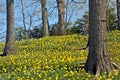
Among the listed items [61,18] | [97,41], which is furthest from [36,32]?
[97,41]

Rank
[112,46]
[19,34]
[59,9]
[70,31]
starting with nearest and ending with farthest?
1. [112,46]
2. [59,9]
3. [70,31]
4. [19,34]

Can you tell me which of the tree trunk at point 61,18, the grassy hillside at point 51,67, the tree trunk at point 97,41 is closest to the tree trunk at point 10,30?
the grassy hillside at point 51,67

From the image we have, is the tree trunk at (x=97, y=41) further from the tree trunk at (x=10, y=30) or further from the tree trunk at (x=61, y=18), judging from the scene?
the tree trunk at (x=61, y=18)

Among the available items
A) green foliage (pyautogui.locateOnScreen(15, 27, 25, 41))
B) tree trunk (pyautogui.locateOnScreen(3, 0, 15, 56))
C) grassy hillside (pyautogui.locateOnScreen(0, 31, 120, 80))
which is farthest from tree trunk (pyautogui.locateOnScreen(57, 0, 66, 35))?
green foliage (pyautogui.locateOnScreen(15, 27, 25, 41))

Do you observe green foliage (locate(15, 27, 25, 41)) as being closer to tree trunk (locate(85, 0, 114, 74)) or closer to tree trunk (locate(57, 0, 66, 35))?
tree trunk (locate(57, 0, 66, 35))

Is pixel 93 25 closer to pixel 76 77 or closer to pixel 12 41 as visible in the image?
pixel 76 77

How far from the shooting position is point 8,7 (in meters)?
17.4

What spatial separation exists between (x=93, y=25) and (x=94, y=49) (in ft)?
2.11

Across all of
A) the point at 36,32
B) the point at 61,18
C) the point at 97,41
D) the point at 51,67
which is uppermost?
the point at 61,18

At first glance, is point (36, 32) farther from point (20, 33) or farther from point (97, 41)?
point (97, 41)

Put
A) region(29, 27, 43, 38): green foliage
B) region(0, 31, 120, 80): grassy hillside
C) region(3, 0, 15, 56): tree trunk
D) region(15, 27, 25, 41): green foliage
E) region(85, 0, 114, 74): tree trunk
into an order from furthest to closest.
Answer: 1. region(15, 27, 25, 41): green foliage
2. region(29, 27, 43, 38): green foliage
3. region(3, 0, 15, 56): tree trunk
4. region(85, 0, 114, 74): tree trunk
5. region(0, 31, 120, 80): grassy hillside

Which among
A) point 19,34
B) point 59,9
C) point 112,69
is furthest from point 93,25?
point 19,34

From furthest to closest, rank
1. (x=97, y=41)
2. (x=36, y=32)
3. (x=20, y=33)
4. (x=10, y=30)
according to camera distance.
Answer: (x=20, y=33) → (x=36, y=32) → (x=10, y=30) → (x=97, y=41)

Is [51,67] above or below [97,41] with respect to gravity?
below
